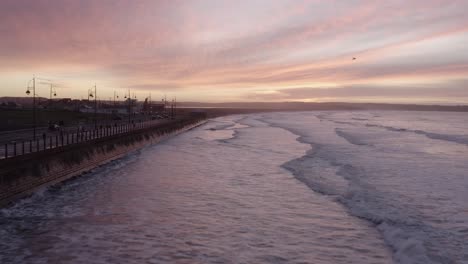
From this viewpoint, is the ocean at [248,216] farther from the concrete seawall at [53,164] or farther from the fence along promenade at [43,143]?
the fence along promenade at [43,143]

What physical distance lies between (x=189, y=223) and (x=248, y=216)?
7.76 ft

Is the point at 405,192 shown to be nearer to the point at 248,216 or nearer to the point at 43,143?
the point at 248,216

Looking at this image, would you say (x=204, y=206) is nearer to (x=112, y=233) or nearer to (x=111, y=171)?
(x=112, y=233)

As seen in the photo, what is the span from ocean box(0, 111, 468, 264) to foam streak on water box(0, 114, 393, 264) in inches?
1.5

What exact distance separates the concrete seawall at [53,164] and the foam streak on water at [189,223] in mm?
746

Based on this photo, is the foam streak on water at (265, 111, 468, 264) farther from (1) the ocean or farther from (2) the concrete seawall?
(2) the concrete seawall

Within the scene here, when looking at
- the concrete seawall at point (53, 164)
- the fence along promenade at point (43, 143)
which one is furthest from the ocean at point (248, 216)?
the fence along promenade at point (43, 143)

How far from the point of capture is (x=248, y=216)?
16.2 meters

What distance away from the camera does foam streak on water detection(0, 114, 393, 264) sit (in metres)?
12.1

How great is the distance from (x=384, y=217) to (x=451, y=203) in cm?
442

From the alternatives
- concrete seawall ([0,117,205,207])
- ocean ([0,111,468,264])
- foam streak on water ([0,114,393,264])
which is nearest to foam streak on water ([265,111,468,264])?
ocean ([0,111,468,264])

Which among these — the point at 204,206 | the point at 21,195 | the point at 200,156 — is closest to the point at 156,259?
the point at 204,206

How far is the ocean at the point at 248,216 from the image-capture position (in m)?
12.2

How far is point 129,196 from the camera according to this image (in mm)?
20109
